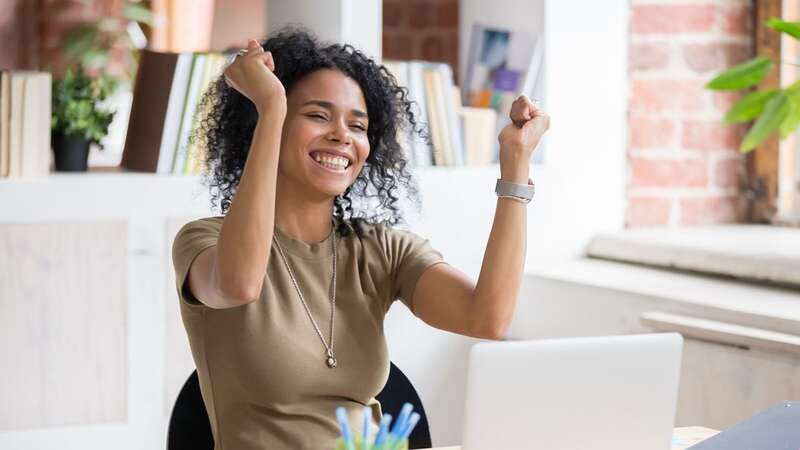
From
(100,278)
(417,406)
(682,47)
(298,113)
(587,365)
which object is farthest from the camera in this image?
(682,47)

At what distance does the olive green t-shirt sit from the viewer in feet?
6.16

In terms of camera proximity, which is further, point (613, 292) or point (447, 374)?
point (447, 374)

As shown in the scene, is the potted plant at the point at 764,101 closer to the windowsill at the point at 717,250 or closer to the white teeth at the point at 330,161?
the windowsill at the point at 717,250

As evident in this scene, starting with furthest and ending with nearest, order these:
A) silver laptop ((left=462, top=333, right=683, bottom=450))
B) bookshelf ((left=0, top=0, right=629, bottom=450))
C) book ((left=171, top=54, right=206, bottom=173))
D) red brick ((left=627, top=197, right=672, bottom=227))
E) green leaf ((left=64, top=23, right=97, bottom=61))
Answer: green leaf ((left=64, top=23, right=97, bottom=61)) < red brick ((left=627, top=197, right=672, bottom=227)) < book ((left=171, top=54, right=206, bottom=173)) < bookshelf ((left=0, top=0, right=629, bottom=450)) < silver laptop ((left=462, top=333, right=683, bottom=450))

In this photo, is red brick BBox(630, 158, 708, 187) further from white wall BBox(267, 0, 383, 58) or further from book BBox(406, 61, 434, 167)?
white wall BBox(267, 0, 383, 58)

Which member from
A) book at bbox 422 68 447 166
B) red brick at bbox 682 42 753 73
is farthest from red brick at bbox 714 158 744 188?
book at bbox 422 68 447 166

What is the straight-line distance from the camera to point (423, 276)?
6.68 feet

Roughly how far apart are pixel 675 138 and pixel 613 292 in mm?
680

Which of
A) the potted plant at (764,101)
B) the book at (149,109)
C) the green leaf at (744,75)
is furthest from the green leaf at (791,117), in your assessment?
the book at (149,109)

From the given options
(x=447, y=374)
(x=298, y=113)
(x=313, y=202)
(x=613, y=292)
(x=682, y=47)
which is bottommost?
(x=447, y=374)

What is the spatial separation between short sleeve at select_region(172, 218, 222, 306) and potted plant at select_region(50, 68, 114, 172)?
3.10 ft

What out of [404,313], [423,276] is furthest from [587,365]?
[404,313]

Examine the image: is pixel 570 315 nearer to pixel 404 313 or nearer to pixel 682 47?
pixel 404 313

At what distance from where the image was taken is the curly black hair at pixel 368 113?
203 cm
